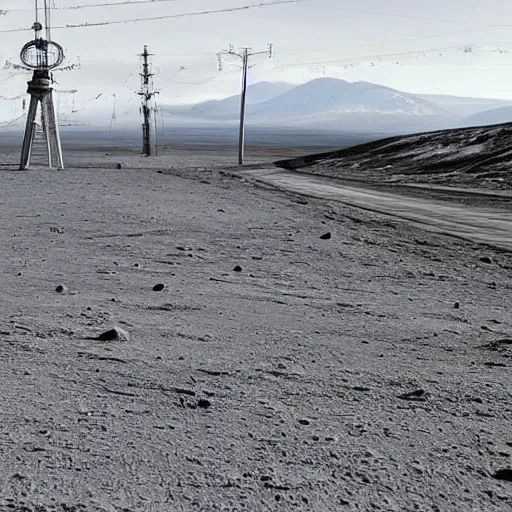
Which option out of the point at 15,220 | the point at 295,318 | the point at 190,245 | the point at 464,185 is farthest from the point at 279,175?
the point at 295,318

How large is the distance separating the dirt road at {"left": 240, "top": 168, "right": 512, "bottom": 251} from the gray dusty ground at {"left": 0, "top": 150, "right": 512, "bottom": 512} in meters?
4.06

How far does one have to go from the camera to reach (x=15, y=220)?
1605cm

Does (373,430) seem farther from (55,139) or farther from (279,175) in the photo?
(55,139)

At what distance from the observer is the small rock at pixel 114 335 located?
260 inches

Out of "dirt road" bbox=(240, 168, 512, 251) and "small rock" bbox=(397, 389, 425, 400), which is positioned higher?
"small rock" bbox=(397, 389, 425, 400)

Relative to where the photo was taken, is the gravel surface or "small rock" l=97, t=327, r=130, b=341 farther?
the gravel surface

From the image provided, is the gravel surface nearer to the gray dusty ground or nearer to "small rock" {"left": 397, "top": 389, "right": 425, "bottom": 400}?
the gray dusty ground

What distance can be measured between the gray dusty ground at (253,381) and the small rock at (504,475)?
0.14 ft

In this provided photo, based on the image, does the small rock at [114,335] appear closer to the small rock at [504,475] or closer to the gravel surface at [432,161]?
the small rock at [504,475]

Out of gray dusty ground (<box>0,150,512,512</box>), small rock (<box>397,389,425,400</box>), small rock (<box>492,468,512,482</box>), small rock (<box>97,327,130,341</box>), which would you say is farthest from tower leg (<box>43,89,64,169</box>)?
small rock (<box>492,468,512,482</box>)

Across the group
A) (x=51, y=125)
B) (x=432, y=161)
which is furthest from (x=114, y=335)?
(x=51, y=125)

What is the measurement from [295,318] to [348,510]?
13.1 feet

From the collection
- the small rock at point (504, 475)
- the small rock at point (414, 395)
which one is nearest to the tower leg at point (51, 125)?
the small rock at point (414, 395)

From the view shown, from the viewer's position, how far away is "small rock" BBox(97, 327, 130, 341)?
6.60 m
